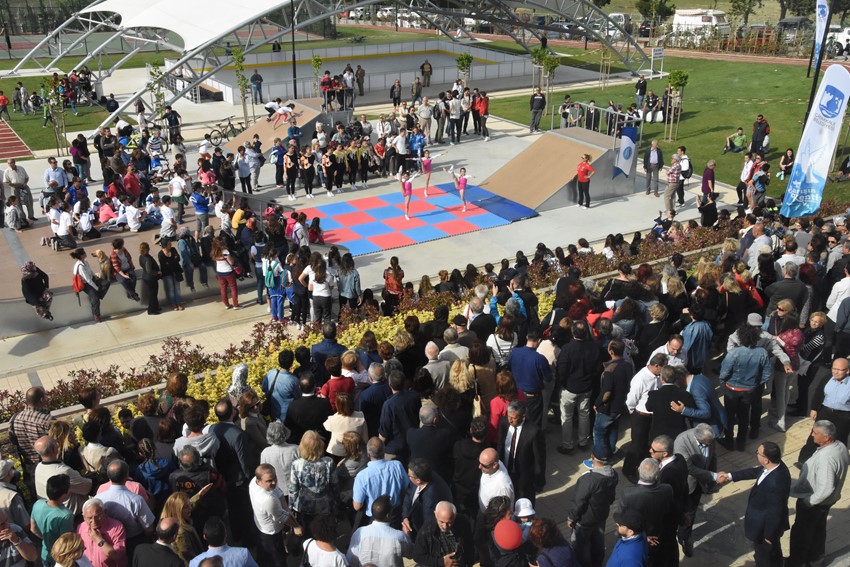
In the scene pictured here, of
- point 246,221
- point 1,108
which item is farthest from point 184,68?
point 246,221

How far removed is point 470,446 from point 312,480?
4.58 ft

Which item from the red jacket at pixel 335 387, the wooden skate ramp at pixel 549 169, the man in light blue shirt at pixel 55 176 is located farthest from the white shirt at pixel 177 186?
the red jacket at pixel 335 387

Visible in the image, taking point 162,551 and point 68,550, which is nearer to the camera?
point 68,550

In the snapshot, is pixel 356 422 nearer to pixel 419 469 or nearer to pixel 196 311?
pixel 419 469

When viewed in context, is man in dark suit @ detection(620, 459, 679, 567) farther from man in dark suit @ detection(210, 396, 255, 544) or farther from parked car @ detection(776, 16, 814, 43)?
parked car @ detection(776, 16, 814, 43)

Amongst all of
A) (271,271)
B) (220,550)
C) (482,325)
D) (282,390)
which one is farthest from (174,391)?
(271,271)

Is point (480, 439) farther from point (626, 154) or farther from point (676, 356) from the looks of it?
point (626, 154)

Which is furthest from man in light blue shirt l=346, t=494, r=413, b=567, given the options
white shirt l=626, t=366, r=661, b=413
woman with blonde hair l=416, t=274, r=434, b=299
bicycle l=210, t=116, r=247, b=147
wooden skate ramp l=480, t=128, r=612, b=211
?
bicycle l=210, t=116, r=247, b=147

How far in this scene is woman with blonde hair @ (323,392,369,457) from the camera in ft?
24.2

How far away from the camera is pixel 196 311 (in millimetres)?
14328

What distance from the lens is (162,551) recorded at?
565cm

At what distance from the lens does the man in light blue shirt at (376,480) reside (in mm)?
6598

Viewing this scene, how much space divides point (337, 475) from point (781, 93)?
2808cm

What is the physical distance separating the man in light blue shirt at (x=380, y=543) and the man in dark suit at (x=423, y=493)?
42 centimetres
